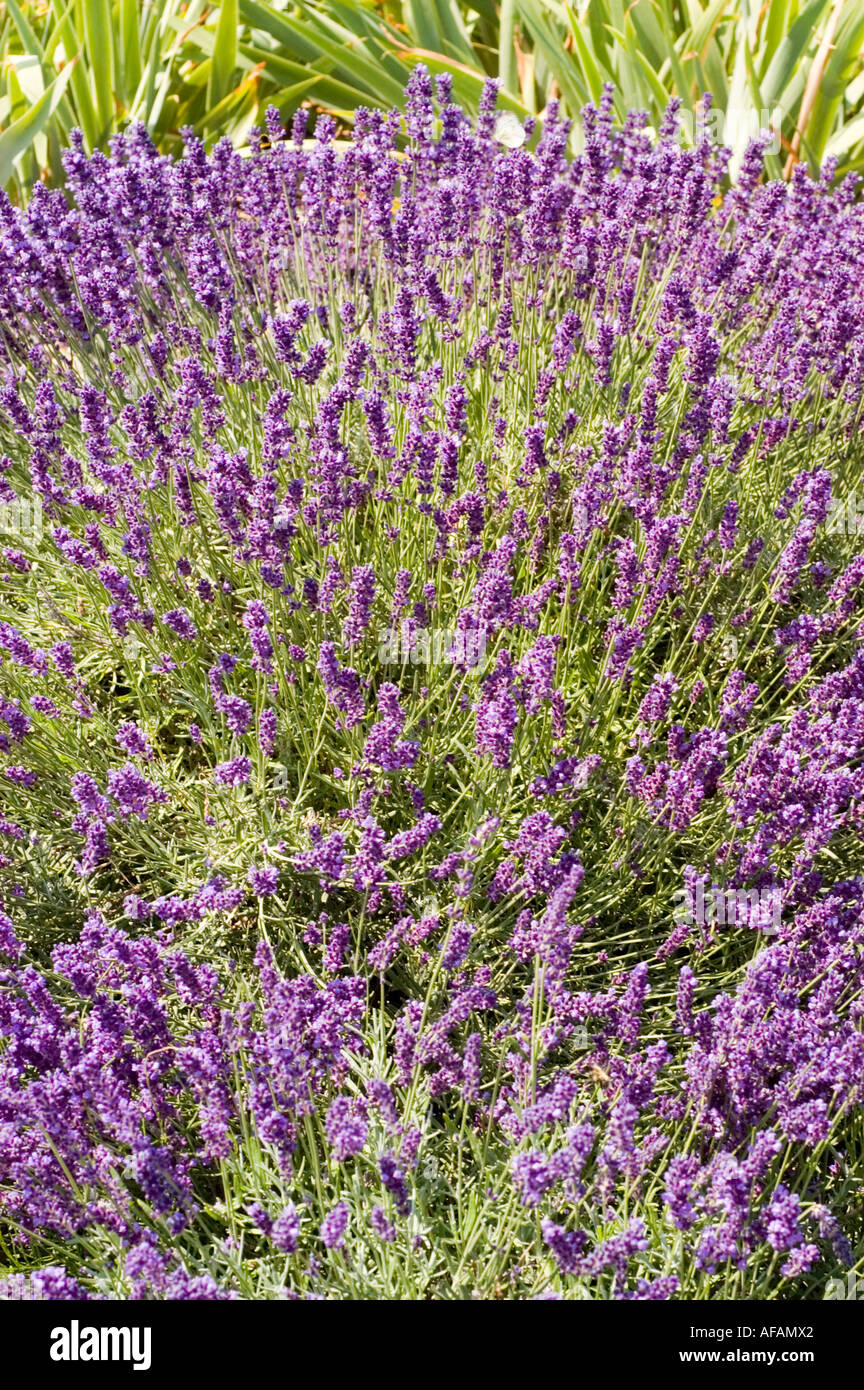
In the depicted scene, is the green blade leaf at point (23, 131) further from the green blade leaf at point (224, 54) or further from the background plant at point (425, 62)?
the green blade leaf at point (224, 54)

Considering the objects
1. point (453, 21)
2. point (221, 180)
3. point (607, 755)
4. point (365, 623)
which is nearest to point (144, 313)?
point (221, 180)

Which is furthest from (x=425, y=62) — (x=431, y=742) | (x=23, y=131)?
(x=431, y=742)

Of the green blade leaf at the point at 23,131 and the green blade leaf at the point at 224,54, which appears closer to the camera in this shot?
the green blade leaf at the point at 23,131

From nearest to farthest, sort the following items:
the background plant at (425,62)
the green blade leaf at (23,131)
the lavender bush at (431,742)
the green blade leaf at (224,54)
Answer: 1. the lavender bush at (431,742)
2. the green blade leaf at (23,131)
3. the background plant at (425,62)
4. the green blade leaf at (224,54)

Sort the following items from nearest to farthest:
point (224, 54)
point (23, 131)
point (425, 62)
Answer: point (23, 131), point (425, 62), point (224, 54)

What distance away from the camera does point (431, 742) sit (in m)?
2.59

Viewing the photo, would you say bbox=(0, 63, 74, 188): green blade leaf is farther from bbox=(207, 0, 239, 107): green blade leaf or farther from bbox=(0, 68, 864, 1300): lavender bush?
bbox=(0, 68, 864, 1300): lavender bush

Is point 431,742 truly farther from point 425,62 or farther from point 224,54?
point 224,54

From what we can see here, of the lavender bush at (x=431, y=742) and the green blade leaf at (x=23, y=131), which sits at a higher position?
the green blade leaf at (x=23, y=131)

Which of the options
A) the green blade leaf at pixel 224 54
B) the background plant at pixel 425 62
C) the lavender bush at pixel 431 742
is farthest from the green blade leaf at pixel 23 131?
the lavender bush at pixel 431 742

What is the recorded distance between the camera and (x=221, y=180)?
12.2ft

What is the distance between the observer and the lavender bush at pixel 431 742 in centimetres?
180

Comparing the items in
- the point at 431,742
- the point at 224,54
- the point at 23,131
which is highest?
the point at 224,54
